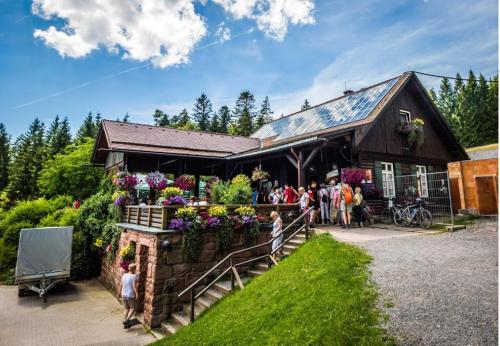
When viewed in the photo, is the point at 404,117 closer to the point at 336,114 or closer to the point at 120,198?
the point at 336,114

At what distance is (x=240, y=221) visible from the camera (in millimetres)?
9867

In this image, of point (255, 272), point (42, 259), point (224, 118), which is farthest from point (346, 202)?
point (224, 118)

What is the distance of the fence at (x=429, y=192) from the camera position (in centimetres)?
1091

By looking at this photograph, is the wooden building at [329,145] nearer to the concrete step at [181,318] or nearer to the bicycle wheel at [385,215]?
the bicycle wheel at [385,215]

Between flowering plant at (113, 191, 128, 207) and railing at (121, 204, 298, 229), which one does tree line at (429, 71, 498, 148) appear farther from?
flowering plant at (113, 191, 128, 207)

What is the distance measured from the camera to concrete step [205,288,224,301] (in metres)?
7.96

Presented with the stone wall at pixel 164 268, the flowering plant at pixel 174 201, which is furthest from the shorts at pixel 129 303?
the flowering plant at pixel 174 201

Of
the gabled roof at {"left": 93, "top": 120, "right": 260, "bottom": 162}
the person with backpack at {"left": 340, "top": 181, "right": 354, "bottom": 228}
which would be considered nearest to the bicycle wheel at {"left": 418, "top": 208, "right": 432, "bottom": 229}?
the person with backpack at {"left": 340, "top": 181, "right": 354, "bottom": 228}

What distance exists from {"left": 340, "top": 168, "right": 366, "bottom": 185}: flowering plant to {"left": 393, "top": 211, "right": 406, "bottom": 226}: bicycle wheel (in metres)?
1.89

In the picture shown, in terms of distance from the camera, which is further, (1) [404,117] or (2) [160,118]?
(2) [160,118]


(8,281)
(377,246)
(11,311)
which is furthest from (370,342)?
(8,281)

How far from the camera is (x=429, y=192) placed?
1151 centimetres

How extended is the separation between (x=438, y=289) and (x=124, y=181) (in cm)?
1160

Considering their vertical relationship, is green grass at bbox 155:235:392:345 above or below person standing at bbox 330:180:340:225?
below
